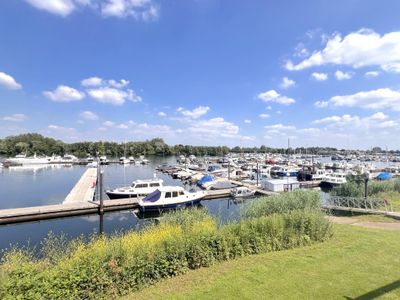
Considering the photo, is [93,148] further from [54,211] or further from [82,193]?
[54,211]

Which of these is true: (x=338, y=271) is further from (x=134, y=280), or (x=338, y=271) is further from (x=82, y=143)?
(x=82, y=143)

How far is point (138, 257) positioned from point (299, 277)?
4388mm

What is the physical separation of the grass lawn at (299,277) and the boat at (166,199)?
71.3ft

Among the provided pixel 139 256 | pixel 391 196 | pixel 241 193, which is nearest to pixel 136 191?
pixel 241 193

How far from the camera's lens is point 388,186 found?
28.4 meters

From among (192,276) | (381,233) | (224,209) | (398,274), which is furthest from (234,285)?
(224,209)

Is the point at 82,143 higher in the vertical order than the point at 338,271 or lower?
higher

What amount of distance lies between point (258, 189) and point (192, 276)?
35.8m

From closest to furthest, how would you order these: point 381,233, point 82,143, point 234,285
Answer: point 234,285 < point 381,233 < point 82,143

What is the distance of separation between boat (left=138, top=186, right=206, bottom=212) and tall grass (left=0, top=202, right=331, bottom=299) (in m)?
20.3

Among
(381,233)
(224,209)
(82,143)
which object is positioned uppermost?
(82,143)

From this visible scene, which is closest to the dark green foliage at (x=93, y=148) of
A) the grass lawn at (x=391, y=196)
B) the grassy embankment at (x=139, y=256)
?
the grass lawn at (x=391, y=196)

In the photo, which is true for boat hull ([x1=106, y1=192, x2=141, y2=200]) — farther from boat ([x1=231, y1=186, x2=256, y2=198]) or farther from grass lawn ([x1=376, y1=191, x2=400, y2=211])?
grass lawn ([x1=376, y1=191, x2=400, y2=211])

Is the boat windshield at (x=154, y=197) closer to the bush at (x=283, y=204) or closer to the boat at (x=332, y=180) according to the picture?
the bush at (x=283, y=204)
